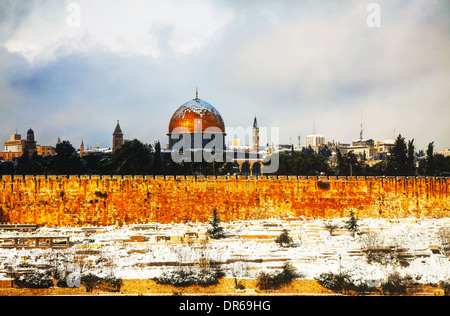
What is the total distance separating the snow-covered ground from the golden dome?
41.3 feet

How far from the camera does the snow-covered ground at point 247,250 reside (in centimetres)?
930

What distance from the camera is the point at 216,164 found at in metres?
19.9

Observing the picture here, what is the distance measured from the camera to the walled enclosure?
508 inches

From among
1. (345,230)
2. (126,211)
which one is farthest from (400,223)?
(126,211)

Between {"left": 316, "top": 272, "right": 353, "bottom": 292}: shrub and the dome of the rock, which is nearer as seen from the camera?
{"left": 316, "top": 272, "right": 353, "bottom": 292}: shrub

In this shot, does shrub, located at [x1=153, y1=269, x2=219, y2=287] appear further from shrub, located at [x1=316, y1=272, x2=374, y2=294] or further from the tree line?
the tree line

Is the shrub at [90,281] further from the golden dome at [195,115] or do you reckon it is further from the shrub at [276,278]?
the golden dome at [195,115]

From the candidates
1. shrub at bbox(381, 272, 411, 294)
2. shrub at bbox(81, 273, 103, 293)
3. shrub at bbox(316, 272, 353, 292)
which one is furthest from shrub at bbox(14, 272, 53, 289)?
shrub at bbox(381, 272, 411, 294)

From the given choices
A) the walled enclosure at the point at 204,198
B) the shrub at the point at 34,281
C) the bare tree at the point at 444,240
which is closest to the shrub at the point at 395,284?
the bare tree at the point at 444,240

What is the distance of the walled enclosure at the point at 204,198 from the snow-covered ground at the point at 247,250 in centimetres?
70

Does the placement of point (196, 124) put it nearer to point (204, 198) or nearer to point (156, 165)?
point (156, 165)

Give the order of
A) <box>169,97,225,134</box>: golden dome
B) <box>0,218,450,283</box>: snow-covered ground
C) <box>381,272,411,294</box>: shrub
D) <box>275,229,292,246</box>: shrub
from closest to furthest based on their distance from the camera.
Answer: <box>381,272,411,294</box>: shrub, <box>0,218,450,283</box>: snow-covered ground, <box>275,229,292,246</box>: shrub, <box>169,97,225,134</box>: golden dome

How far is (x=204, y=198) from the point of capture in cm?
1316
